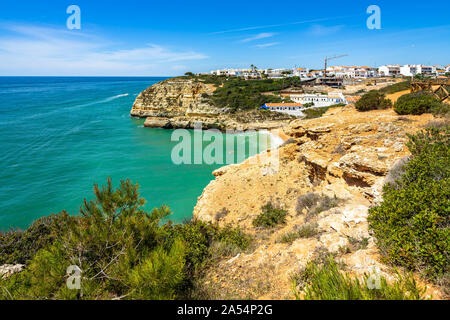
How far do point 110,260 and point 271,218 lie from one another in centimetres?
608

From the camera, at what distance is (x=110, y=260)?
3836 mm

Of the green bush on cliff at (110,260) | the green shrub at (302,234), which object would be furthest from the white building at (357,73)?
the green bush on cliff at (110,260)

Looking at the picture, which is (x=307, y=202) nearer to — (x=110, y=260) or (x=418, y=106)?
(x=418, y=106)

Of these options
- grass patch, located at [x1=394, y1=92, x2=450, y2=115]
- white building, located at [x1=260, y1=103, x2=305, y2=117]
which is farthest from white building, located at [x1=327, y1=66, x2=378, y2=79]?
grass patch, located at [x1=394, y1=92, x2=450, y2=115]

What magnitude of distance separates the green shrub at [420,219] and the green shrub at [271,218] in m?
3.83

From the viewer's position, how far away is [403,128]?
816 centimetres

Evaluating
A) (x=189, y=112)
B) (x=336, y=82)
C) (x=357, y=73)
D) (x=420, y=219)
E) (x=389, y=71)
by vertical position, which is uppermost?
(x=389, y=71)

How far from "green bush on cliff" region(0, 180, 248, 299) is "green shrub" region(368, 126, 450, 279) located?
3451mm

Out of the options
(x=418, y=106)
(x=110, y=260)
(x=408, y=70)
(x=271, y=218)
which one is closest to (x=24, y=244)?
(x=110, y=260)

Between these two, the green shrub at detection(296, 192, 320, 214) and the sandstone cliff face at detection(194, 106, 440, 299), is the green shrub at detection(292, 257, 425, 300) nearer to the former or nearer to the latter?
the sandstone cliff face at detection(194, 106, 440, 299)

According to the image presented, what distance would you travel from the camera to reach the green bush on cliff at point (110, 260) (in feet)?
9.84

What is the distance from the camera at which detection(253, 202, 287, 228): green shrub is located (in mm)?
8426
